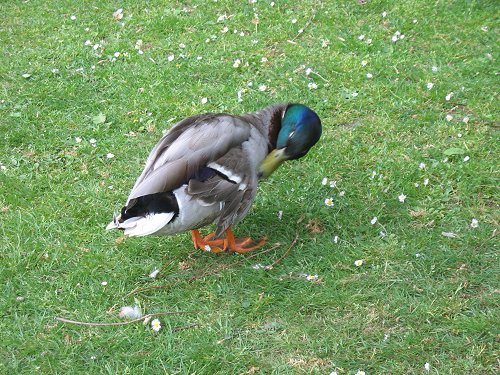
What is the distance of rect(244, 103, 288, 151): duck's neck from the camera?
4.17 m

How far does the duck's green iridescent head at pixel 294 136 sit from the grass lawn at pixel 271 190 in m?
0.54

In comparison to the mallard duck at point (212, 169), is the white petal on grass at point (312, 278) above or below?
below

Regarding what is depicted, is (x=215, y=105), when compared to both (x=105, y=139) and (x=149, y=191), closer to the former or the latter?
(x=105, y=139)

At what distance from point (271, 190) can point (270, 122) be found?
709mm

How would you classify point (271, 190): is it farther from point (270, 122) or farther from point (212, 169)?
point (212, 169)

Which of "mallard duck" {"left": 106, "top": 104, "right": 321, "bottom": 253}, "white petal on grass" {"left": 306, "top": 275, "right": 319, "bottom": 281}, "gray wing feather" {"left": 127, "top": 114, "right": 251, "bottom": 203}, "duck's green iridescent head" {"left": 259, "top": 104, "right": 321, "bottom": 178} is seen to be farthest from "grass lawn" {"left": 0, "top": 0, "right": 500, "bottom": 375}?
"gray wing feather" {"left": 127, "top": 114, "right": 251, "bottom": 203}

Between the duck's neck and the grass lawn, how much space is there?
605mm

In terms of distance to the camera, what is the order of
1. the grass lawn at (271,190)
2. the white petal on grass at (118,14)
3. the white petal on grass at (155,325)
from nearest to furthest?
the grass lawn at (271,190) < the white petal on grass at (155,325) < the white petal on grass at (118,14)

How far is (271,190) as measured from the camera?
15.6ft

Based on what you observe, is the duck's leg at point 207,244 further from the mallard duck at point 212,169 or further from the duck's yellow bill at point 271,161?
the duck's yellow bill at point 271,161

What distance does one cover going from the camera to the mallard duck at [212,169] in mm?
3727

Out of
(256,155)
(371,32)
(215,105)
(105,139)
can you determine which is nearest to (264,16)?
(371,32)

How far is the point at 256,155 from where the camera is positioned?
403 cm

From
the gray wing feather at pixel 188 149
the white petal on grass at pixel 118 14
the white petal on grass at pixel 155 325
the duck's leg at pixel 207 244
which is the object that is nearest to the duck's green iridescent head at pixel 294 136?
the gray wing feather at pixel 188 149
